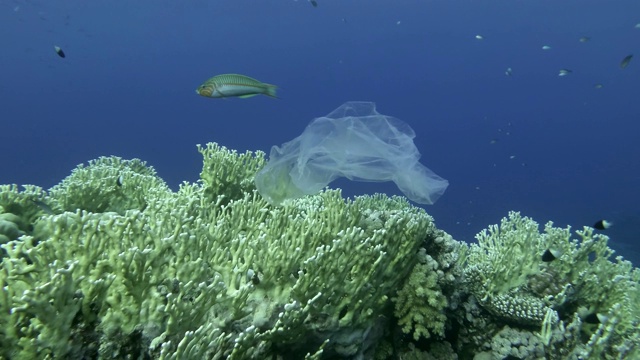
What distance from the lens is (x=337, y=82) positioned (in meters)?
134

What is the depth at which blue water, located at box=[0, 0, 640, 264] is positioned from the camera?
94.1 m

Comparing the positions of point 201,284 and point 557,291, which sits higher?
point 557,291

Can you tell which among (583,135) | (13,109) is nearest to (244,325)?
(583,135)

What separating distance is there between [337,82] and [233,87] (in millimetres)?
131348

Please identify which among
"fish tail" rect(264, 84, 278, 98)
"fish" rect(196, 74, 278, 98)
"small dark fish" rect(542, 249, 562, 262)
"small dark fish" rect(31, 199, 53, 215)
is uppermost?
"fish" rect(196, 74, 278, 98)

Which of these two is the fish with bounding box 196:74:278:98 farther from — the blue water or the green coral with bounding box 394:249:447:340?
the blue water

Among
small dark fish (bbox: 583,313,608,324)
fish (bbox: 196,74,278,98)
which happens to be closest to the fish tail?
fish (bbox: 196,74,278,98)

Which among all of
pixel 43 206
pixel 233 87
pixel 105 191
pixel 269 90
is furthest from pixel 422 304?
pixel 105 191

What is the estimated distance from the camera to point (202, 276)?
296 centimetres

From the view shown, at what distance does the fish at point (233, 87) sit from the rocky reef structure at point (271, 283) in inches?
33.2

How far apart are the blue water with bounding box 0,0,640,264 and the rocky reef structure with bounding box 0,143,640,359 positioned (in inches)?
2940

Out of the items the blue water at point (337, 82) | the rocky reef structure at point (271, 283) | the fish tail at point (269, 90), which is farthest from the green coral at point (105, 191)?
the blue water at point (337, 82)

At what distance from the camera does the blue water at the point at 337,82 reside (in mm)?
94062

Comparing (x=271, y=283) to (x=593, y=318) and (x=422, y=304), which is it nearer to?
(x=422, y=304)
